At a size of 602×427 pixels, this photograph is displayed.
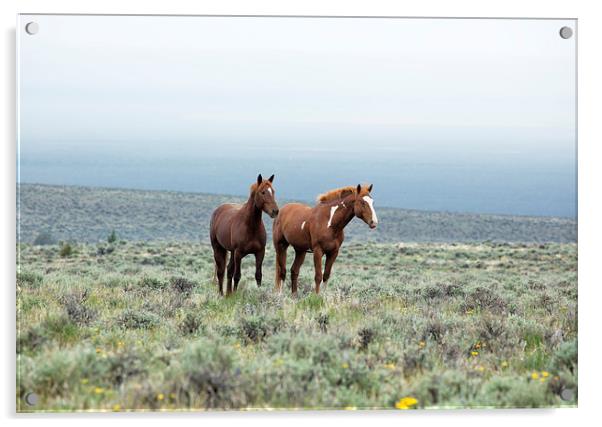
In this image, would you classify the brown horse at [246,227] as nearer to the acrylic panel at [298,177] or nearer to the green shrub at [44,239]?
the acrylic panel at [298,177]

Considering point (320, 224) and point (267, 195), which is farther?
point (320, 224)

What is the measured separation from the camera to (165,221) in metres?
20.3

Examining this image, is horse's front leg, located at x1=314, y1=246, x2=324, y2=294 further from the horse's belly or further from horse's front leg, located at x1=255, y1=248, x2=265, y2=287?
horse's front leg, located at x1=255, y1=248, x2=265, y2=287

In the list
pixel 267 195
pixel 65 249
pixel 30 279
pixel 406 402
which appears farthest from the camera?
pixel 65 249

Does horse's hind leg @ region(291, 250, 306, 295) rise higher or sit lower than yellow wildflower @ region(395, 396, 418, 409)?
higher

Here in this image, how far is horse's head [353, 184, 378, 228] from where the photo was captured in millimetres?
9852

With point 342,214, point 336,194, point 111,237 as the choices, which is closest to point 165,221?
point 111,237

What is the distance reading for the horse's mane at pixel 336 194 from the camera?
1028cm

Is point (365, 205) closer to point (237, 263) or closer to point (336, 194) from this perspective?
point (336, 194)

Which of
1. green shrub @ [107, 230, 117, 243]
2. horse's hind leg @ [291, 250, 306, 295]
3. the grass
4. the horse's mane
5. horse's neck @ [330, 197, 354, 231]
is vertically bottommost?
the grass

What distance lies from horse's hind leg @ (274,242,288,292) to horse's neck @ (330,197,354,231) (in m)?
1.11

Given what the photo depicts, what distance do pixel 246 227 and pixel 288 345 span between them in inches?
120

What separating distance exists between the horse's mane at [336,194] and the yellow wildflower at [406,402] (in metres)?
3.69

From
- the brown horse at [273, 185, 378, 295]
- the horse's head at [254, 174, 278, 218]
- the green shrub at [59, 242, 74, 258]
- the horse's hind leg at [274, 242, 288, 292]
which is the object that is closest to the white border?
the horse's head at [254, 174, 278, 218]
